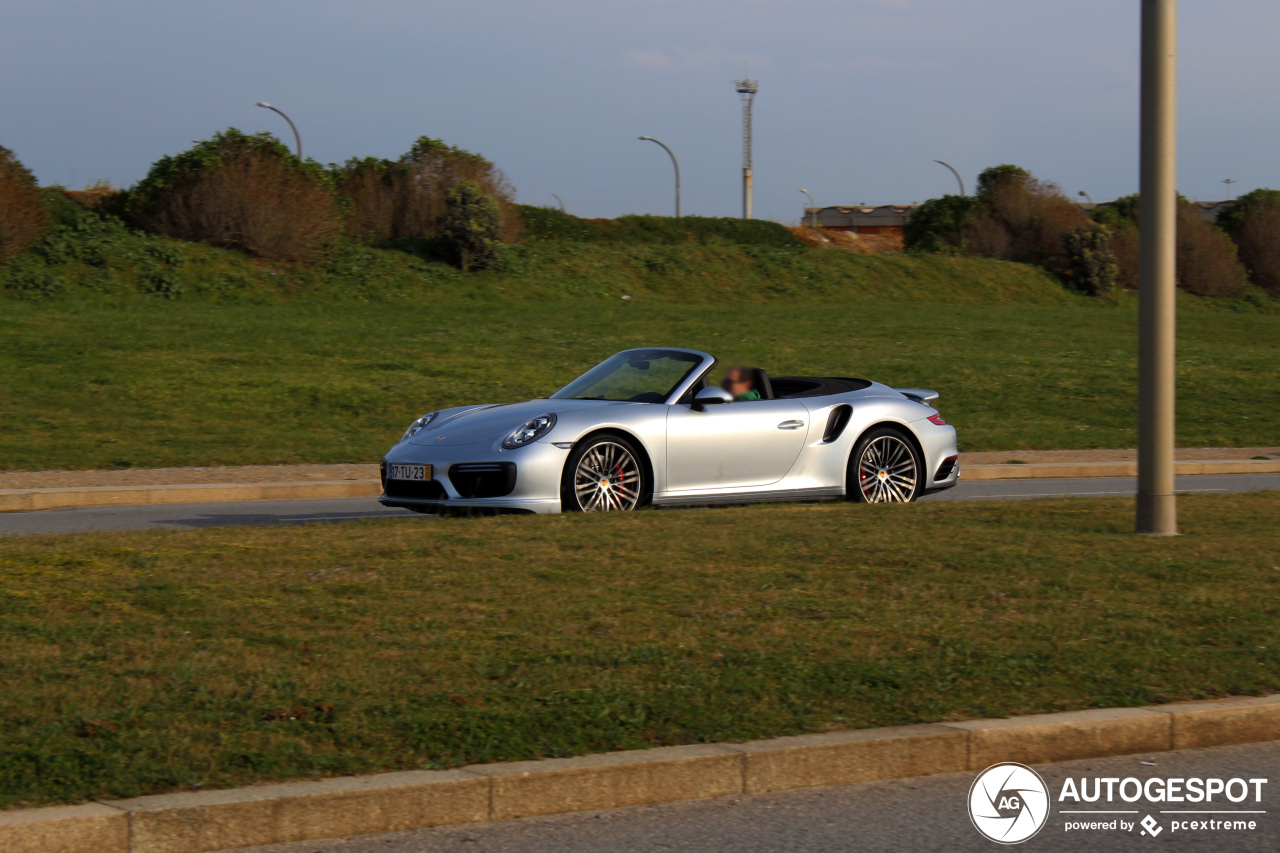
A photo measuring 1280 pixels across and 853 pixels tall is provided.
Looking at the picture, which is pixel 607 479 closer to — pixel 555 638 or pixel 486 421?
pixel 486 421

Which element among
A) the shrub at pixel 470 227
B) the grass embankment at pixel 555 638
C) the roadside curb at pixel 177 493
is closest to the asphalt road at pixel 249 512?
the roadside curb at pixel 177 493

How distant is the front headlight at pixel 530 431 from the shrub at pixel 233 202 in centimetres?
2340

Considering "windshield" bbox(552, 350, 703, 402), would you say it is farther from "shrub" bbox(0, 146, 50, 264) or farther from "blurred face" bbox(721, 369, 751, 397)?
"shrub" bbox(0, 146, 50, 264)

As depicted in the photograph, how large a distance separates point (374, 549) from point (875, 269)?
119 ft

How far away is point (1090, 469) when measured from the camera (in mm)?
16344

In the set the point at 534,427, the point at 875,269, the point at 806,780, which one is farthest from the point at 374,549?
the point at 875,269

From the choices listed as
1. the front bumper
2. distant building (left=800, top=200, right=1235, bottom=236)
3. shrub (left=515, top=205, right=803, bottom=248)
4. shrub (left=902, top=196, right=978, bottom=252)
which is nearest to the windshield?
the front bumper

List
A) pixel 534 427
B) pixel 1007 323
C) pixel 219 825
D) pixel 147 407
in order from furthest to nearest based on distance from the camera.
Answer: pixel 1007 323 → pixel 147 407 → pixel 534 427 → pixel 219 825

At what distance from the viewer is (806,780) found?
4684mm

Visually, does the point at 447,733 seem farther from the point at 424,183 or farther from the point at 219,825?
the point at 424,183

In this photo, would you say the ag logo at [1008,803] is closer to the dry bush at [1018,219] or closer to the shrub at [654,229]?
the shrub at [654,229]

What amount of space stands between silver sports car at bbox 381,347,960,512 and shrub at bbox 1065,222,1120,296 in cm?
3688

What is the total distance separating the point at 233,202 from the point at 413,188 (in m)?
6.60

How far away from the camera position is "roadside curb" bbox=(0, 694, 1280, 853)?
12.8ft
